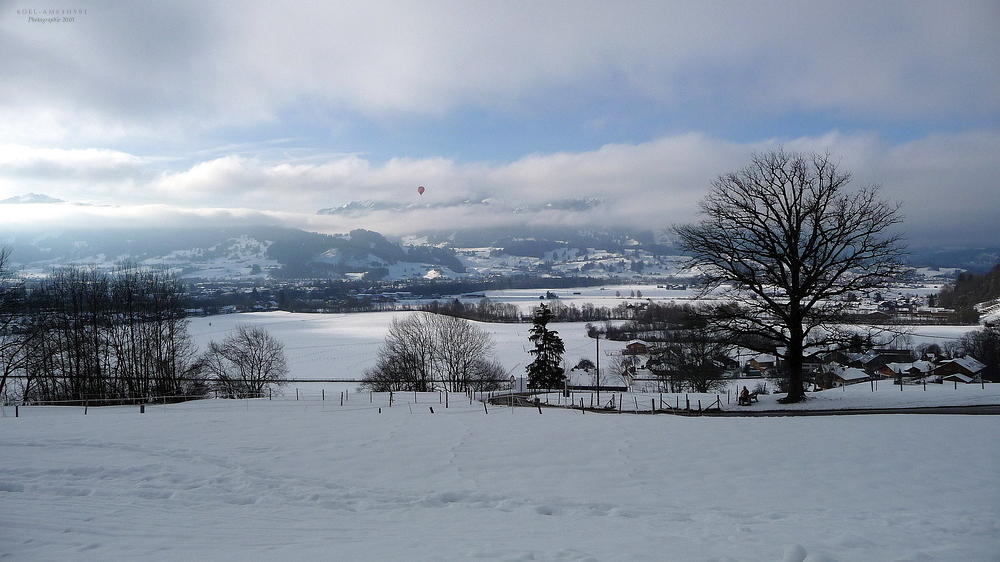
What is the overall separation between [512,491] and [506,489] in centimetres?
18

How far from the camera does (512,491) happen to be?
1030 cm

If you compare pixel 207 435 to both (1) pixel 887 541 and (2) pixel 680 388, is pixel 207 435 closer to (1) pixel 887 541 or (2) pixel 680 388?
(1) pixel 887 541

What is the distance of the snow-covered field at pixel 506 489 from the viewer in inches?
270

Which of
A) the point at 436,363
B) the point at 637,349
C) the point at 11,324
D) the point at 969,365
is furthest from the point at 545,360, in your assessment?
the point at 969,365

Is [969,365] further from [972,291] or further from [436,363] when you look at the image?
[972,291]

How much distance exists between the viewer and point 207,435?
15898 millimetres

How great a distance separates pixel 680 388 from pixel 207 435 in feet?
133

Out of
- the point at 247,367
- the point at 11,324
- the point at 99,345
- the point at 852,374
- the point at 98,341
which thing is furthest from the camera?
the point at 852,374

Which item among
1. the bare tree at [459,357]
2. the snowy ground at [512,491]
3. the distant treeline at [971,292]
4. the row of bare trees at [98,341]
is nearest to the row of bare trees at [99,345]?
the row of bare trees at [98,341]

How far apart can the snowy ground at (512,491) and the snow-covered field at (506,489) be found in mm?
50

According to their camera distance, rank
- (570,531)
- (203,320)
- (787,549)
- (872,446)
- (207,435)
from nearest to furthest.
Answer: (787,549) → (570,531) → (872,446) → (207,435) → (203,320)

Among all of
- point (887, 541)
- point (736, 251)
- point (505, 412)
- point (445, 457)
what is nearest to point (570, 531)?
point (887, 541)

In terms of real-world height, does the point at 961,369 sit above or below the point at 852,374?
above

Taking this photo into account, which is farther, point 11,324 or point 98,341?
point 98,341
